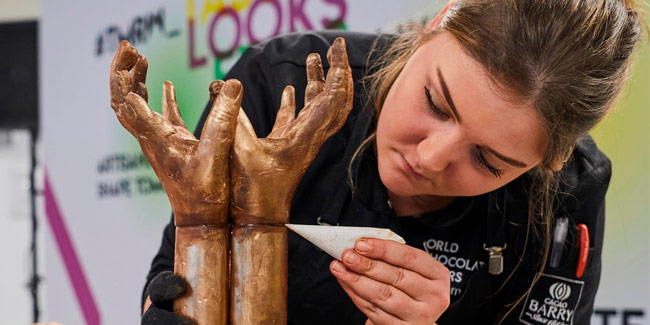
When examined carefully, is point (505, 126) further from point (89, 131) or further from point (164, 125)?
point (89, 131)

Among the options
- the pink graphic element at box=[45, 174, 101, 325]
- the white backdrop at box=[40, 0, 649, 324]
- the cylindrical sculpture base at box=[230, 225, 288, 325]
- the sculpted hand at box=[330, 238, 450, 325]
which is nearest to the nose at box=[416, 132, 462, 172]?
the sculpted hand at box=[330, 238, 450, 325]

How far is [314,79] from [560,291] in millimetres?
596

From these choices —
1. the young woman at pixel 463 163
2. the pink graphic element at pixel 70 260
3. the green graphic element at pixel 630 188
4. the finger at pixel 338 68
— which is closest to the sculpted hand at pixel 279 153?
the finger at pixel 338 68

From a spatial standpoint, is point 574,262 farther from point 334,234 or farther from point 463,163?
point 334,234

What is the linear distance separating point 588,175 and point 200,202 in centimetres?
71

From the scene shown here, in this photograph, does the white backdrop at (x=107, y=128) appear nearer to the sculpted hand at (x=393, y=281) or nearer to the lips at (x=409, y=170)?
the lips at (x=409, y=170)

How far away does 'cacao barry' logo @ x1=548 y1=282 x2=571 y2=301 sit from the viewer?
1.13m

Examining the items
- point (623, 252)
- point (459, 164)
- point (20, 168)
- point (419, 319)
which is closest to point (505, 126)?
point (459, 164)

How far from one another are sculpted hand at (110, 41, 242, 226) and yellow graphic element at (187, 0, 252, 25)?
1524mm

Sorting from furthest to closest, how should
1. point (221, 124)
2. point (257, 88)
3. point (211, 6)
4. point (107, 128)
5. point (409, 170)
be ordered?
1. point (107, 128)
2. point (211, 6)
3. point (257, 88)
4. point (409, 170)
5. point (221, 124)

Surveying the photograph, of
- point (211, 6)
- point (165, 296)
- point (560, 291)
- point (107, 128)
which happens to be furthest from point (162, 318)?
point (107, 128)

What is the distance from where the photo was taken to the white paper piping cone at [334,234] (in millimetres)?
754

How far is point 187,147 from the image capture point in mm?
727

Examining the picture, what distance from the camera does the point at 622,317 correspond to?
158 centimetres
